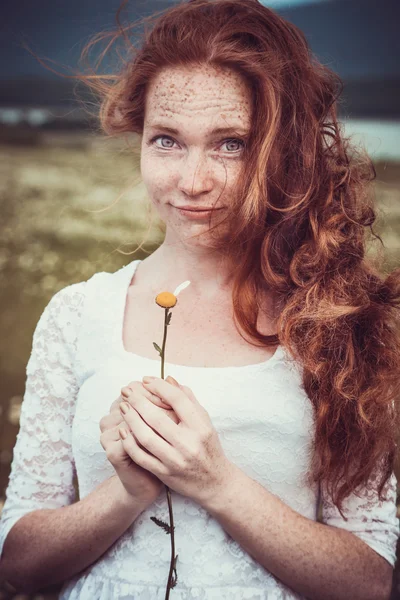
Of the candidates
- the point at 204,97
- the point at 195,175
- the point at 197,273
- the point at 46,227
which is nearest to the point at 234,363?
the point at 197,273

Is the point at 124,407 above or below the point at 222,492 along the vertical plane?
above

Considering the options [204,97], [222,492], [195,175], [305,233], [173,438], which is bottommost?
[222,492]

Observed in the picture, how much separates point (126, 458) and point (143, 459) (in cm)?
5

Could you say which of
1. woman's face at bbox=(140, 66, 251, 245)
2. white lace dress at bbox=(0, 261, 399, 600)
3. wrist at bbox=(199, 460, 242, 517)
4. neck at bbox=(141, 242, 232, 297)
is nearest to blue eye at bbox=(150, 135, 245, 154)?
woman's face at bbox=(140, 66, 251, 245)

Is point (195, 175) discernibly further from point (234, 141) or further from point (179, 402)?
point (179, 402)

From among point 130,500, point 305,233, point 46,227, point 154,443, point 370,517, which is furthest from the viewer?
point 46,227

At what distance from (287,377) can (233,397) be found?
117mm

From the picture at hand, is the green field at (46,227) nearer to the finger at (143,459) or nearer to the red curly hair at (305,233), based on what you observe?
the red curly hair at (305,233)

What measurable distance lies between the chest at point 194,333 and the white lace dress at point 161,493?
1.1 inches

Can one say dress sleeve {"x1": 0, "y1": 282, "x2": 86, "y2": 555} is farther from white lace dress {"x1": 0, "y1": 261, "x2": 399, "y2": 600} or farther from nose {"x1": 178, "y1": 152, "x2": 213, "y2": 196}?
nose {"x1": 178, "y1": 152, "x2": 213, "y2": 196}

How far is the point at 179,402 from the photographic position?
0.95 metres

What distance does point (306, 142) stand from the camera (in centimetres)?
122

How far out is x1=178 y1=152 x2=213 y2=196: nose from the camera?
3.63 feet

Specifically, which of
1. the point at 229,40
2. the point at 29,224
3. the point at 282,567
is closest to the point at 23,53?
the point at 29,224
